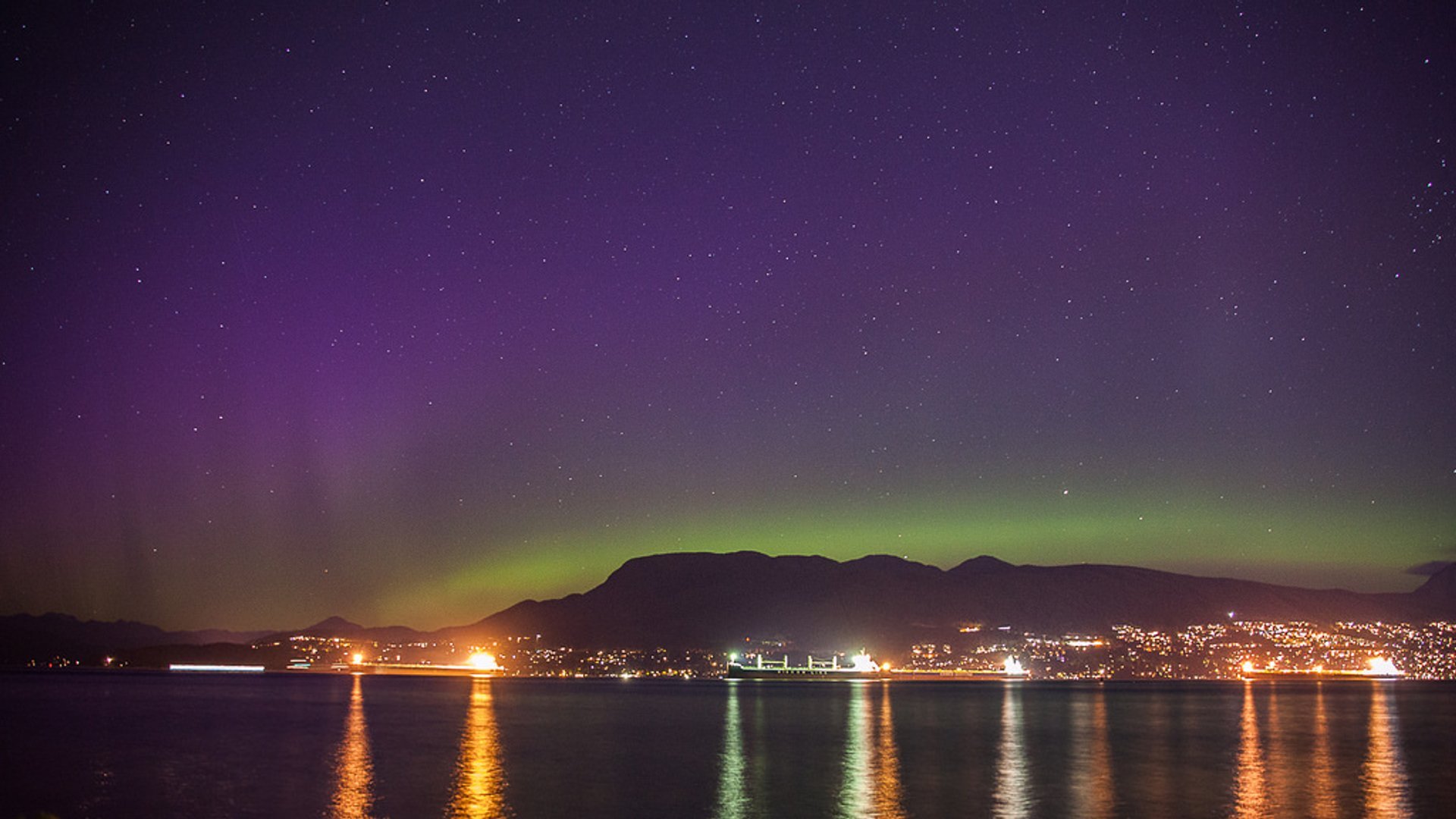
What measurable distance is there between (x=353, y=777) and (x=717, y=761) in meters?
15.7

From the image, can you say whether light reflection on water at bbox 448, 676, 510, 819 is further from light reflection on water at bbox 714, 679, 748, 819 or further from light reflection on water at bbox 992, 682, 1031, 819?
light reflection on water at bbox 992, 682, 1031, 819

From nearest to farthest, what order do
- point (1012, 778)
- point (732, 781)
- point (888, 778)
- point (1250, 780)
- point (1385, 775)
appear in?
point (732, 781) → point (888, 778) → point (1012, 778) → point (1250, 780) → point (1385, 775)

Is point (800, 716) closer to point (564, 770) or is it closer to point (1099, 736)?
point (1099, 736)

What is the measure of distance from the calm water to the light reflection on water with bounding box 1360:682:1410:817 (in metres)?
0.19

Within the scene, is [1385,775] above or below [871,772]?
below

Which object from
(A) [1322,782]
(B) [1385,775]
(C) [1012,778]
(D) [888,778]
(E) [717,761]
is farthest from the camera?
(E) [717,761]

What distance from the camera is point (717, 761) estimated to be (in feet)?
169

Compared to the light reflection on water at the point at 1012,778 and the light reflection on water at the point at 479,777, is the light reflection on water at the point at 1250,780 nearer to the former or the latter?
the light reflection on water at the point at 1012,778

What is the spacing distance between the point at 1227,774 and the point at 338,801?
112ft

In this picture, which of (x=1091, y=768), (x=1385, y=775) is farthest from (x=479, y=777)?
(x=1385, y=775)

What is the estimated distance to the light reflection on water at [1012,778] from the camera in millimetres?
36125

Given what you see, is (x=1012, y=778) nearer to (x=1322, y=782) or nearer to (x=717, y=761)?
(x=1322, y=782)

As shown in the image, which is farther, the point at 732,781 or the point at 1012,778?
the point at 1012,778

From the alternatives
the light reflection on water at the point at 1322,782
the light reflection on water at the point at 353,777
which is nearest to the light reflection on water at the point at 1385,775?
the light reflection on water at the point at 1322,782
